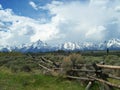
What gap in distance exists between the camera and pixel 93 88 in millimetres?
13203

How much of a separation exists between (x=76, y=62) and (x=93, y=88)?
349 centimetres

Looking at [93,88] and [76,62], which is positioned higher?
[76,62]

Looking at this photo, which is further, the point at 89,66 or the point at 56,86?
the point at 89,66

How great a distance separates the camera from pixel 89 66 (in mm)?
15312

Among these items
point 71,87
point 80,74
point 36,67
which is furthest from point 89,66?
point 36,67

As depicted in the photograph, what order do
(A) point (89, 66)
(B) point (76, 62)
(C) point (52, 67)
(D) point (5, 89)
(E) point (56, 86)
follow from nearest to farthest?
(D) point (5, 89) → (E) point (56, 86) → (A) point (89, 66) → (B) point (76, 62) → (C) point (52, 67)

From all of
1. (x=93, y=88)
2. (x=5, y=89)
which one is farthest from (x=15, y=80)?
(x=93, y=88)

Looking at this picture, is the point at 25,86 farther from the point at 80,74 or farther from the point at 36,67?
the point at 36,67

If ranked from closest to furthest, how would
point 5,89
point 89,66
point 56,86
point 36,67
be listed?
1. point 5,89
2. point 56,86
3. point 89,66
4. point 36,67

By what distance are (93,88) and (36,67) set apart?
12.9m

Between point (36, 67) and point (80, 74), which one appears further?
point (36, 67)

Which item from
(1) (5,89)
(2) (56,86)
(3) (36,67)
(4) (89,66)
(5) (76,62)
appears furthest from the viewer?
(3) (36,67)

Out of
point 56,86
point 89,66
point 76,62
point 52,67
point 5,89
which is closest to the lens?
point 5,89

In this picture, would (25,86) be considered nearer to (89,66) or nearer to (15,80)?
(15,80)
